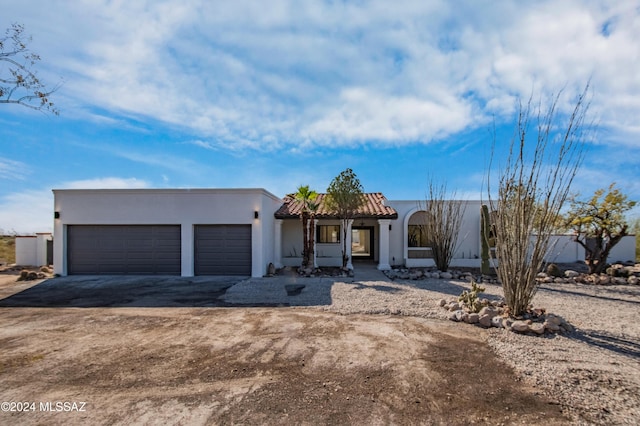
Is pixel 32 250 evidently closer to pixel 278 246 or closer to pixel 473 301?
pixel 278 246

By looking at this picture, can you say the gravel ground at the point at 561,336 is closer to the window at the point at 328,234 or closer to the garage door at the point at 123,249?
the garage door at the point at 123,249

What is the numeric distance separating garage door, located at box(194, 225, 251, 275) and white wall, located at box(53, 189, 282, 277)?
0.30 meters

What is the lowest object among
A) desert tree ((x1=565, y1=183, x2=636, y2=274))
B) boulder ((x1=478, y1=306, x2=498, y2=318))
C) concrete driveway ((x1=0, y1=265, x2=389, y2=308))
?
concrete driveway ((x1=0, y1=265, x2=389, y2=308))

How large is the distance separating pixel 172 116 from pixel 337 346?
400 inches

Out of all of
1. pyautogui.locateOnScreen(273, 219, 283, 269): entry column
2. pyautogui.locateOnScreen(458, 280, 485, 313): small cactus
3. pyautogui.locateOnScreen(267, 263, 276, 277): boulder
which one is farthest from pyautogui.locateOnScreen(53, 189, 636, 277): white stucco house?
pyautogui.locateOnScreen(458, 280, 485, 313): small cactus

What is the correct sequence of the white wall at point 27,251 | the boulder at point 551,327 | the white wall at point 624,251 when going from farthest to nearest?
the white wall at point 624,251 → the white wall at point 27,251 → the boulder at point 551,327

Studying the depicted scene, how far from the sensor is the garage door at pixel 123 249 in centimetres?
1404

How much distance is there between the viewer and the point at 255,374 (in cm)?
451

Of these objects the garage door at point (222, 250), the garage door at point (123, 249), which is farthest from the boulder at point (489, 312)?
the garage door at point (123, 249)

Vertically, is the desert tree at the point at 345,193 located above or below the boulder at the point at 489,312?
above

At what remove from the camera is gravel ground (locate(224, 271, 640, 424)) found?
12.8ft

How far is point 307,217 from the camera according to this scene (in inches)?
596

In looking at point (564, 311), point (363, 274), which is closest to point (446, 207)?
point (363, 274)

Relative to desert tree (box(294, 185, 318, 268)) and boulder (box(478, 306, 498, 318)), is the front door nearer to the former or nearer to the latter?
desert tree (box(294, 185, 318, 268))
